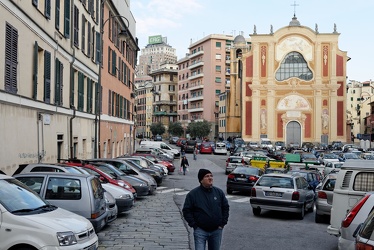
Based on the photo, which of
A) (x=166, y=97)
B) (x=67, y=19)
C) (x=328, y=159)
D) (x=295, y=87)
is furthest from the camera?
(x=166, y=97)

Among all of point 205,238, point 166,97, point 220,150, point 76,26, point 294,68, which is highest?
point 294,68

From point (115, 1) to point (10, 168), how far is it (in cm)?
2551

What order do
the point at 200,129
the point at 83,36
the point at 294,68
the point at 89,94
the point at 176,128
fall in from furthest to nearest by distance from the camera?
the point at 176,128, the point at 200,129, the point at 294,68, the point at 89,94, the point at 83,36

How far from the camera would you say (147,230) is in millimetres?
12586

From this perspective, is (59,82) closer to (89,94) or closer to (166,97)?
(89,94)

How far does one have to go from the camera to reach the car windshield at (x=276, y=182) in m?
15.4

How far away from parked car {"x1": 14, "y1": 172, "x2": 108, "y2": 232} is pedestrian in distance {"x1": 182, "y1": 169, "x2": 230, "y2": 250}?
3748 mm

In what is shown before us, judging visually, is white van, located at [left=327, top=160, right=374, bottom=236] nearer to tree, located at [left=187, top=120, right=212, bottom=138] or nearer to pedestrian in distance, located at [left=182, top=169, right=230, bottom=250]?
pedestrian in distance, located at [left=182, top=169, right=230, bottom=250]

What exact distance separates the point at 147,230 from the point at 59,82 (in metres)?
10.8

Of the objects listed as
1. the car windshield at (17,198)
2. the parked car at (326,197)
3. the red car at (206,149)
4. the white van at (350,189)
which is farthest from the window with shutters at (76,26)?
the red car at (206,149)

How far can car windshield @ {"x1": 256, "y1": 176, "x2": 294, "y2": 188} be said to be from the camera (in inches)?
607

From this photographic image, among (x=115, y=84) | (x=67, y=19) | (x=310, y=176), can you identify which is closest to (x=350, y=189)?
(x=310, y=176)

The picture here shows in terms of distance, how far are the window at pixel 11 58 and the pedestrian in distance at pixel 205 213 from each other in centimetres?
936

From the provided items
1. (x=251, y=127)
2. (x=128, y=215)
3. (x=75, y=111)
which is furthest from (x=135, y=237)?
(x=251, y=127)
